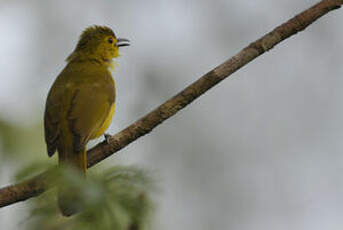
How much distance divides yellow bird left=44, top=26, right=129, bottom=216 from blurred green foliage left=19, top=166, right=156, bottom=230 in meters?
1.51

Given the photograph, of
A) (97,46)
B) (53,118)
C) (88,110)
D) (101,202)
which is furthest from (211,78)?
(97,46)

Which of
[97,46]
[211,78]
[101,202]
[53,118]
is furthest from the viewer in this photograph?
[97,46]

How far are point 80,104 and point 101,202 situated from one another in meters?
2.92

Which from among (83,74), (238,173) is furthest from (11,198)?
(238,173)

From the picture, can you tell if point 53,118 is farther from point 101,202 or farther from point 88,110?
point 101,202

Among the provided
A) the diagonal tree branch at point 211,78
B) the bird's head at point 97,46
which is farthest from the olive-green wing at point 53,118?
the bird's head at point 97,46

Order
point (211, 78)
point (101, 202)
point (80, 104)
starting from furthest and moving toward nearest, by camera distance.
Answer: point (80, 104) < point (211, 78) < point (101, 202)

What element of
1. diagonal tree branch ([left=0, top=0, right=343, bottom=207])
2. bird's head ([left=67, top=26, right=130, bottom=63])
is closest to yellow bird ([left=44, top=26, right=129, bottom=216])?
bird's head ([left=67, top=26, right=130, bottom=63])

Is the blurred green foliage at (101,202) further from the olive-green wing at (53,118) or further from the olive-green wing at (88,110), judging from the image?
the olive-green wing at (53,118)

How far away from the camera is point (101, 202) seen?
1165 mm

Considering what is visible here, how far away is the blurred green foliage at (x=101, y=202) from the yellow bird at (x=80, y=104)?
4.95 ft

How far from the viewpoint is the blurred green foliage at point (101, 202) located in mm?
1180

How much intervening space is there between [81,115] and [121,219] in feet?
8.78

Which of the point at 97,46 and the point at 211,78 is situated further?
the point at 97,46
